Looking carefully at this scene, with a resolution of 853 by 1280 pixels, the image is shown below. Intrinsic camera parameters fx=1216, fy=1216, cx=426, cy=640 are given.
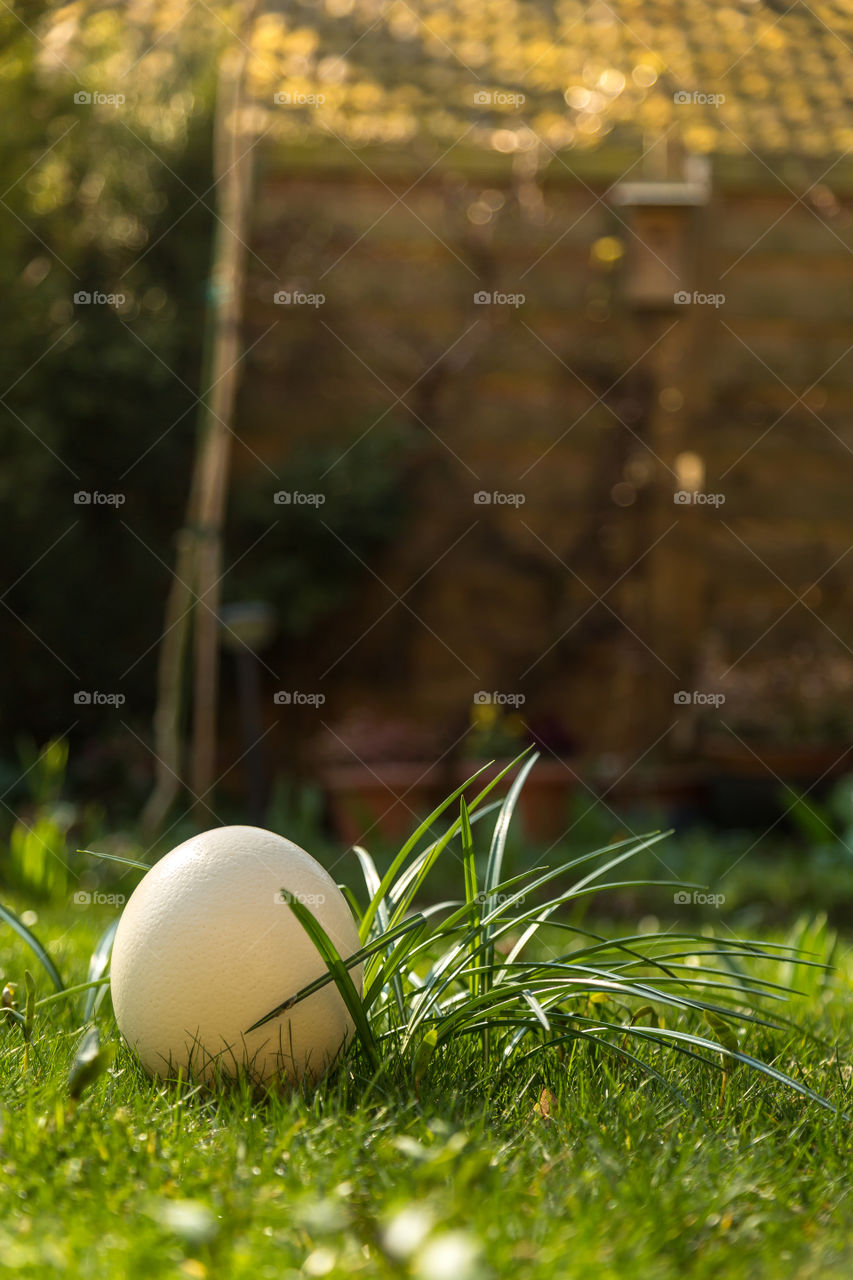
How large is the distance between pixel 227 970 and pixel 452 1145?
0.54 m

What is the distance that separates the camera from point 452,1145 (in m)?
1.26

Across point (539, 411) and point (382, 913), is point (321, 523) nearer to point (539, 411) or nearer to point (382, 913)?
point (539, 411)

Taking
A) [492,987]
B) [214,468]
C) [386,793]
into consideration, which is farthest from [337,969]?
[386,793]

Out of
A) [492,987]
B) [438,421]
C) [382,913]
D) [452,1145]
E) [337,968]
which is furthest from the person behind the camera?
[438,421]

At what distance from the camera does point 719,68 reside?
6410 mm

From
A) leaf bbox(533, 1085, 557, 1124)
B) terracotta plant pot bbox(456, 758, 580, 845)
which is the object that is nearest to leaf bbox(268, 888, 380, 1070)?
leaf bbox(533, 1085, 557, 1124)

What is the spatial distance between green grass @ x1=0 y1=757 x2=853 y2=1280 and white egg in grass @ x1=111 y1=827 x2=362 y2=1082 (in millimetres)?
48

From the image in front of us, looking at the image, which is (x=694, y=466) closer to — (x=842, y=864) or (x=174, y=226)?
(x=842, y=864)

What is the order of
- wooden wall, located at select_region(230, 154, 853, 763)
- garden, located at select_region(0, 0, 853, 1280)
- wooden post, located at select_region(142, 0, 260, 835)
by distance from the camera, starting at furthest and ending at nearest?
wooden wall, located at select_region(230, 154, 853, 763), garden, located at select_region(0, 0, 853, 1280), wooden post, located at select_region(142, 0, 260, 835)

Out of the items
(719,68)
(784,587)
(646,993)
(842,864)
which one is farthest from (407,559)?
(646,993)

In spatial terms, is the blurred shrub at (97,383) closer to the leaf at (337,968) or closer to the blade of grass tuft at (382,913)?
the blade of grass tuft at (382,913)

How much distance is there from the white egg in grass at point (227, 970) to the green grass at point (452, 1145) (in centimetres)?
5

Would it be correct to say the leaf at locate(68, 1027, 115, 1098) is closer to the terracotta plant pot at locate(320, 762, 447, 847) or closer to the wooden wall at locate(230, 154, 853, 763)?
the terracotta plant pot at locate(320, 762, 447, 847)

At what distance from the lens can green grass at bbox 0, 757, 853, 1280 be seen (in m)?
1.22
